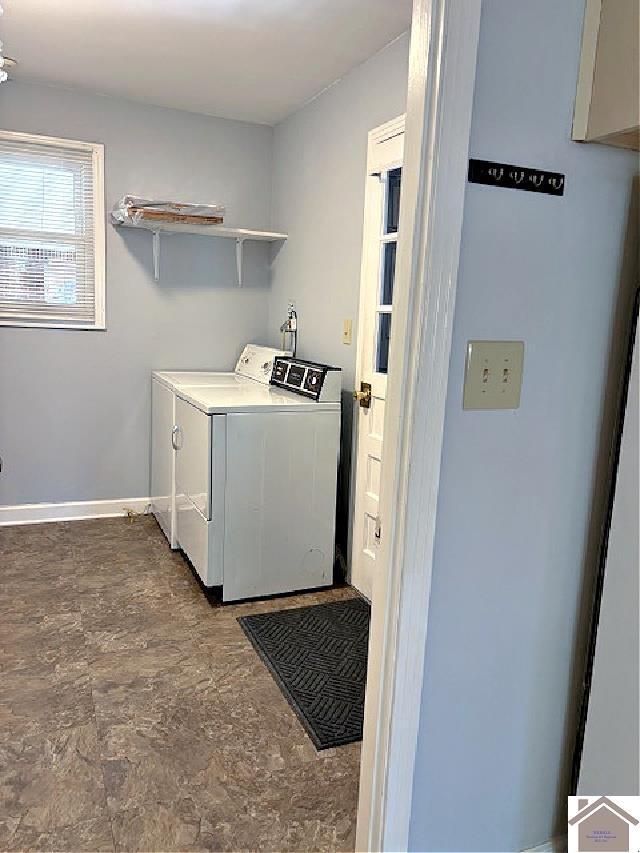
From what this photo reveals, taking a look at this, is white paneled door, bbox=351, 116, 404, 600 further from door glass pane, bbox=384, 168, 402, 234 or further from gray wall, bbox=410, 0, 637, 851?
gray wall, bbox=410, 0, 637, 851

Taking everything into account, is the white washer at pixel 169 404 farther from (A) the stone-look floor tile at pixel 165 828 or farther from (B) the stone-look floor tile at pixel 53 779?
(A) the stone-look floor tile at pixel 165 828

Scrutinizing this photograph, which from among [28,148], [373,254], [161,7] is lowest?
[373,254]

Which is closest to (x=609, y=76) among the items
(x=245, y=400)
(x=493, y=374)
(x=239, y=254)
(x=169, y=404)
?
(x=493, y=374)

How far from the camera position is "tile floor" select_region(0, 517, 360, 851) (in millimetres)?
1634

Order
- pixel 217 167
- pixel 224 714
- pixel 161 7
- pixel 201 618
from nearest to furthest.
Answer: pixel 224 714 → pixel 161 7 → pixel 201 618 → pixel 217 167

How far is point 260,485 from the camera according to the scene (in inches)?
112

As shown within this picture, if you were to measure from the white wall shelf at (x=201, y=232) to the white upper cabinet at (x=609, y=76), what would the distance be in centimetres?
269

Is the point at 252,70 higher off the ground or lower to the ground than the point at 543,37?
higher

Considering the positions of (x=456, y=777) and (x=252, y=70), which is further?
(x=252, y=70)

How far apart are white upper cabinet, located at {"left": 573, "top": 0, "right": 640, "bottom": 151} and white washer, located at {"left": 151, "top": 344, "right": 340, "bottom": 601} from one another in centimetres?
181

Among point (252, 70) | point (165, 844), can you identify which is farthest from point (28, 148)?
point (165, 844)

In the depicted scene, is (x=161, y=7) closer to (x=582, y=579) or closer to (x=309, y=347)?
(x=309, y=347)

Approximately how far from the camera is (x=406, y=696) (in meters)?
1.25

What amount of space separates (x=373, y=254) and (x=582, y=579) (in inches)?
73.8
